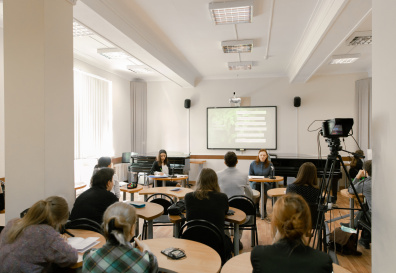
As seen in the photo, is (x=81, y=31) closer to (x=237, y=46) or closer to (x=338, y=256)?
(x=237, y=46)

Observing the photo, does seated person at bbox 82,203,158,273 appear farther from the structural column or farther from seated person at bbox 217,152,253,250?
seated person at bbox 217,152,253,250

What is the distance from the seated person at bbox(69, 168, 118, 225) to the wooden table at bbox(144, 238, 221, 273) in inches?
29.3

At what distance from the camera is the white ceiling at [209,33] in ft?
11.4

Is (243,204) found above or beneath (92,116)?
beneath

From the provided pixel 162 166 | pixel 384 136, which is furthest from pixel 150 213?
pixel 162 166

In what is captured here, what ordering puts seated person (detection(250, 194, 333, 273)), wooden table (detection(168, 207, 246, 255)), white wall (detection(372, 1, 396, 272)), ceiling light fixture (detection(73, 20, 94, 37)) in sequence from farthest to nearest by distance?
ceiling light fixture (detection(73, 20, 94, 37)) < wooden table (detection(168, 207, 246, 255)) < white wall (detection(372, 1, 396, 272)) < seated person (detection(250, 194, 333, 273))

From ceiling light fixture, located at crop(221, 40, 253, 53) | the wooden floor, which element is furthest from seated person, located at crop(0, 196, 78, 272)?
ceiling light fixture, located at crop(221, 40, 253, 53)

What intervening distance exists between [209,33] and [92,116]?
141 inches

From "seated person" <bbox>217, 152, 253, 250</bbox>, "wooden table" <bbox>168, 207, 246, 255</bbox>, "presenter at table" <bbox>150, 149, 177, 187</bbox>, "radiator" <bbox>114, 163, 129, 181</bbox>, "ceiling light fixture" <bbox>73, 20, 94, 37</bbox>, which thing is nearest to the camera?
"wooden table" <bbox>168, 207, 246, 255</bbox>

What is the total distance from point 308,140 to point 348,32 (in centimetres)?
441

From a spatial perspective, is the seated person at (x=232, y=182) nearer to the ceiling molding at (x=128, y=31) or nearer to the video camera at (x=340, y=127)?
the video camera at (x=340, y=127)

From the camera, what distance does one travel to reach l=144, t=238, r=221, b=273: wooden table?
1.72 metres

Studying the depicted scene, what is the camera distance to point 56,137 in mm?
2752

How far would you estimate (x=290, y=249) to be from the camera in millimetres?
1369
